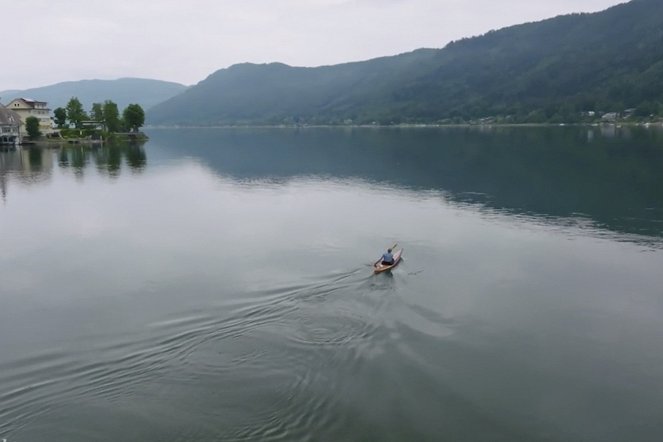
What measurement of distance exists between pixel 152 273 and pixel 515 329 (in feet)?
77.7

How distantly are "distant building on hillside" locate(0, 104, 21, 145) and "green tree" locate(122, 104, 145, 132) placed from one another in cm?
3834

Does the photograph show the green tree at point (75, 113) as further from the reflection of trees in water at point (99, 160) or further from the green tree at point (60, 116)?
the reflection of trees in water at point (99, 160)

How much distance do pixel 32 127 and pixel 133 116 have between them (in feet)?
123

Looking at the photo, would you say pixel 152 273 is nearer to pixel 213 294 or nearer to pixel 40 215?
pixel 213 294

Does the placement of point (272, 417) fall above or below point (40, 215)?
below

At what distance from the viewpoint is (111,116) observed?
172375 mm

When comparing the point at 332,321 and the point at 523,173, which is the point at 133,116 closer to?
the point at 523,173

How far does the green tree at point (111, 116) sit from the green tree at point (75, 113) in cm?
745

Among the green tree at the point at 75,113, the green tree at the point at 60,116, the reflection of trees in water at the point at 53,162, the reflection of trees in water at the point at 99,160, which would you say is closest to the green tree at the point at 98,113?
the green tree at the point at 75,113

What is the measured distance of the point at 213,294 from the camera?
30.4 m

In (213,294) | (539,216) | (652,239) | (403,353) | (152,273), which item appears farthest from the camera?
(539,216)

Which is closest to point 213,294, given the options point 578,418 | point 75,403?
point 75,403

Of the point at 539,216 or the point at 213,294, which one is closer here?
the point at 213,294

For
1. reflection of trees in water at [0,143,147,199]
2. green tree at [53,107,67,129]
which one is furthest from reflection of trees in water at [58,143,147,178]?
green tree at [53,107,67,129]
